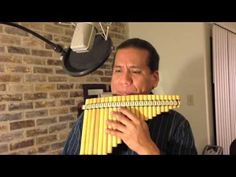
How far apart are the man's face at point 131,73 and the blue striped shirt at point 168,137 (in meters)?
0.14

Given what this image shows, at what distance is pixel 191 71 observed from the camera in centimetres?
258

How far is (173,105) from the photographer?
1052mm

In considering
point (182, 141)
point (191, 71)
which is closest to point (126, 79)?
point (182, 141)

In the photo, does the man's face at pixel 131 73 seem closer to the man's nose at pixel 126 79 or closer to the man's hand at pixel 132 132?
the man's nose at pixel 126 79

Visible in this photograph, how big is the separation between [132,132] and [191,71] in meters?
1.76

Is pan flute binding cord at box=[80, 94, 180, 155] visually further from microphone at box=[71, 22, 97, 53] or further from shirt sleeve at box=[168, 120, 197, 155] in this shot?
microphone at box=[71, 22, 97, 53]

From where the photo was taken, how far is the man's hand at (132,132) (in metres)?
0.93

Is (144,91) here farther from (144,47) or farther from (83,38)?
(83,38)

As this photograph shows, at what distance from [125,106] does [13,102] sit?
1.14 meters

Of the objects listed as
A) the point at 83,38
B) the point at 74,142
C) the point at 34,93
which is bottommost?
the point at 74,142

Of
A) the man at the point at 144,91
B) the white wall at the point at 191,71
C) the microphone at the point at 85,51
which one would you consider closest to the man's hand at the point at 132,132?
the man at the point at 144,91
